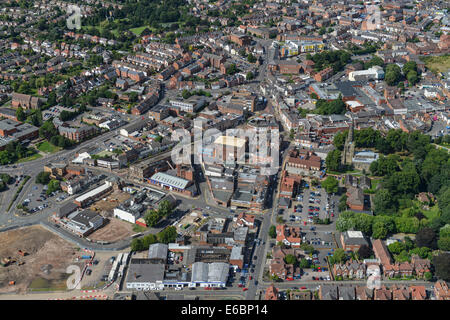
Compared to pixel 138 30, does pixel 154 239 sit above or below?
below

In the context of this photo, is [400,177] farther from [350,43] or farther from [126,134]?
[350,43]

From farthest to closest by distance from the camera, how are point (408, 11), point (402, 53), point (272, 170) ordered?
1. point (408, 11)
2. point (402, 53)
3. point (272, 170)

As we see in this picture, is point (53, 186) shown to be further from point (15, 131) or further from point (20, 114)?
point (20, 114)

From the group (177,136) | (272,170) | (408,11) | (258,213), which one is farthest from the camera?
(408,11)

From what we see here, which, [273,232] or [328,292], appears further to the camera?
[273,232]

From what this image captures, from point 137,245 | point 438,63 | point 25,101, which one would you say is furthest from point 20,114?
point 438,63

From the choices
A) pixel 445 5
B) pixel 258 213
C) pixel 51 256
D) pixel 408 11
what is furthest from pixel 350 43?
pixel 51 256
